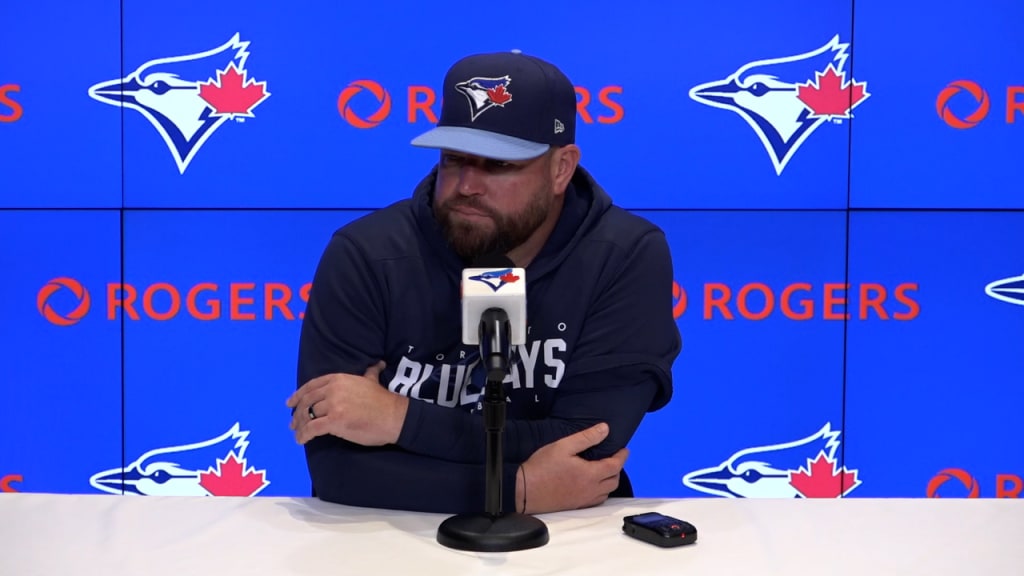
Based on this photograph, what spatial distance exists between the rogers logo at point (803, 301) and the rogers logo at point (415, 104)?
54 centimetres

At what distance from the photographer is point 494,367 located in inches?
53.2

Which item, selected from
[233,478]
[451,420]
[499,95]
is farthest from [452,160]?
[233,478]

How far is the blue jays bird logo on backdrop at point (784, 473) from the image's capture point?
3041mm

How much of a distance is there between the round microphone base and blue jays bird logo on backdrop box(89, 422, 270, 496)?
177 cm

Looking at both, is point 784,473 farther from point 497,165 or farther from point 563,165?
point 497,165

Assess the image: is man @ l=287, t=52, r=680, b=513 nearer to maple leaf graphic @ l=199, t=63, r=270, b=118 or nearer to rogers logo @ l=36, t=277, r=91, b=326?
maple leaf graphic @ l=199, t=63, r=270, b=118

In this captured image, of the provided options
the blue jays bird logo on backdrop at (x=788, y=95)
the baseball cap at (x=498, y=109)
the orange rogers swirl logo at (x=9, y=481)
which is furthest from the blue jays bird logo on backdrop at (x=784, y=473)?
the orange rogers swirl logo at (x=9, y=481)

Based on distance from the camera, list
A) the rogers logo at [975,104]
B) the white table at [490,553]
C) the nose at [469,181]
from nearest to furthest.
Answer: the white table at [490,553] → the nose at [469,181] → the rogers logo at [975,104]

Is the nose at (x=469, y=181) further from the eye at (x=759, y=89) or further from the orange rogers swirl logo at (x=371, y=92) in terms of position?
the eye at (x=759, y=89)

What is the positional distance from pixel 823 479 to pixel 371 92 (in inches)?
68.1

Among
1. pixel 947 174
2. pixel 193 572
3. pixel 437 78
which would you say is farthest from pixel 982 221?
pixel 193 572

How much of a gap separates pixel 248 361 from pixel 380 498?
1542 mm

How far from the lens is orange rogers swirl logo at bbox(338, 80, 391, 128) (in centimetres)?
297

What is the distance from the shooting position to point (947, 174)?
2.97 meters
